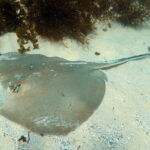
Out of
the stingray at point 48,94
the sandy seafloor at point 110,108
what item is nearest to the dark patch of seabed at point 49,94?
the stingray at point 48,94

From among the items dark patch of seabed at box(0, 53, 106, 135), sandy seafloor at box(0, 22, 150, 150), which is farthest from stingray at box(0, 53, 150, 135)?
sandy seafloor at box(0, 22, 150, 150)

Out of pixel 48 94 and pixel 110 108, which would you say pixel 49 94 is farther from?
pixel 110 108

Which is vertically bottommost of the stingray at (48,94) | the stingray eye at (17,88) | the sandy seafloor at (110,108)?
the sandy seafloor at (110,108)

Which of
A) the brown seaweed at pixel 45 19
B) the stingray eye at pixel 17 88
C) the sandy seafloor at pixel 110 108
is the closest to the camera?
the sandy seafloor at pixel 110 108

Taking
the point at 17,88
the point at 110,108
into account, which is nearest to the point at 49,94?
the point at 17,88

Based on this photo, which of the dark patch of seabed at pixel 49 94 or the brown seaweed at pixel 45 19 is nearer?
the dark patch of seabed at pixel 49 94

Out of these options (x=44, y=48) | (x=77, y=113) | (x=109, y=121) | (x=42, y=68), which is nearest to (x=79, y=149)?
(x=77, y=113)

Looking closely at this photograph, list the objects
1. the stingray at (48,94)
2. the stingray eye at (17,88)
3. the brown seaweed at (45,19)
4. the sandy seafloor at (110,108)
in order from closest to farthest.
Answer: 1. the stingray at (48,94)
2. the sandy seafloor at (110,108)
3. the stingray eye at (17,88)
4. the brown seaweed at (45,19)

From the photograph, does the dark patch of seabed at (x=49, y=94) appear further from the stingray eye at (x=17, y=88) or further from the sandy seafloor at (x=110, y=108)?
the sandy seafloor at (x=110, y=108)
